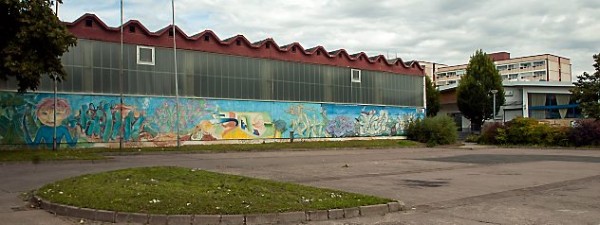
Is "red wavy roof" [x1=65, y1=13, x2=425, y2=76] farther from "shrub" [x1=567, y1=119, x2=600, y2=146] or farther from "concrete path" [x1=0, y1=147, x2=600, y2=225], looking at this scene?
"shrub" [x1=567, y1=119, x2=600, y2=146]

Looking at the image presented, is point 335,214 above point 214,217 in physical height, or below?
below

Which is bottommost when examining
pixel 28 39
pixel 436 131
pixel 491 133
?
pixel 491 133

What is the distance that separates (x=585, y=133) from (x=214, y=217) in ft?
134

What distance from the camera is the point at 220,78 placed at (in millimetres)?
37375

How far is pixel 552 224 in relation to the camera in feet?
28.0

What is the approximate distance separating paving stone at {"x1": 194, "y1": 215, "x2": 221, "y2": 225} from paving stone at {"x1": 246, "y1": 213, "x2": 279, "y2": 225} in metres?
0.49

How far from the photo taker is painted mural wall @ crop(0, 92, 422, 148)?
28.8 m

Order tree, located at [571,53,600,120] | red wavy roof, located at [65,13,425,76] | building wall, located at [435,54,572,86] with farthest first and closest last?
building wall, located at [435,54,572,86]
tree, located at [571,53,600,120]
red wavy roof, located at [65,13,425,76]

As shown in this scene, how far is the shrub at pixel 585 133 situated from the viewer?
1618 inches

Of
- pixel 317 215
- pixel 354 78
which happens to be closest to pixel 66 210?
pixel 317 215

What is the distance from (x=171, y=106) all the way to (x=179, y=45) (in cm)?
423

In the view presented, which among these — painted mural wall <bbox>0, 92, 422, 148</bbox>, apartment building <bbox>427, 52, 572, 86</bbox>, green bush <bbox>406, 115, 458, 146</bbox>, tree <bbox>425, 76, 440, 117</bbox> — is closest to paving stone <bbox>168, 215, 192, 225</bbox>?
painted mural wall <bbox>0, 92, 422, 148</bbox>

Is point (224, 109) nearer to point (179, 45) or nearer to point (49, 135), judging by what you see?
point (179, 45)

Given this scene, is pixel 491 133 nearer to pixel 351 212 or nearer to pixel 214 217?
pixel 351 212
